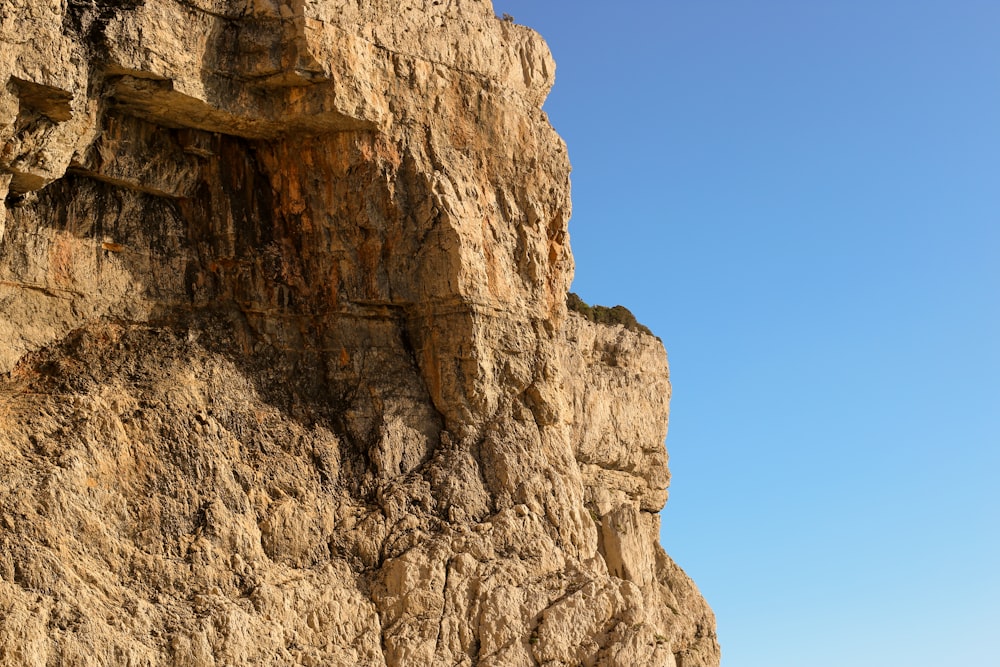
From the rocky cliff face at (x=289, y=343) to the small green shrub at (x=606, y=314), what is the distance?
8.69 meters

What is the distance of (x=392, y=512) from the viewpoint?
22266mm

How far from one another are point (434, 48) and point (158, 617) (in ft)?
33.0

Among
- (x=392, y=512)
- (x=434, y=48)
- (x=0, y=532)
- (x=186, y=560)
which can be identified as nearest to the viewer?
(x=0, y=532)

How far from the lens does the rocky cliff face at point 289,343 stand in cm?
1984

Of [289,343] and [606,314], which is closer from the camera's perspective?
[289,343]

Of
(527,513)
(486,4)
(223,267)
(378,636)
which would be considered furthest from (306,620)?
(486,4)

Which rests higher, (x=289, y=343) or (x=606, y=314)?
(x=606, y=314)

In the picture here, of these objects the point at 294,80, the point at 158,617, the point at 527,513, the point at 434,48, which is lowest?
the point at 158,617

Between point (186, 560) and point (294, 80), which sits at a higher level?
point (294, 80)

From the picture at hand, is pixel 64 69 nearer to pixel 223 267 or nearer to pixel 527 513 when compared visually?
pixel 223 267

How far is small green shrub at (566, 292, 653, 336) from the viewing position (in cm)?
3456

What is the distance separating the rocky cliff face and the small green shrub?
28.5 ft

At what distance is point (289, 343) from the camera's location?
77.0 ft

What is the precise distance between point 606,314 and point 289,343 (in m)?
12.8
